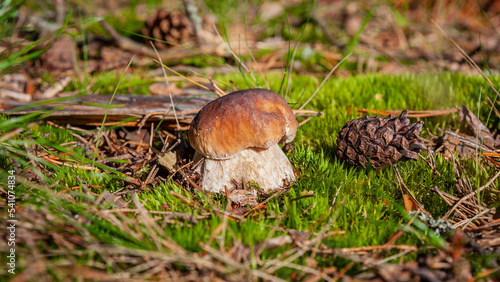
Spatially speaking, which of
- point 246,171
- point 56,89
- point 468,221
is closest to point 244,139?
point 246,171

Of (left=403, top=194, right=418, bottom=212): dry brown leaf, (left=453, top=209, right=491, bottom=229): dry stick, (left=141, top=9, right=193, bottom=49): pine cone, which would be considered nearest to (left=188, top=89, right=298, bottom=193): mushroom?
(left=403, top=194, right=418, bottom=212): dry brown leaf

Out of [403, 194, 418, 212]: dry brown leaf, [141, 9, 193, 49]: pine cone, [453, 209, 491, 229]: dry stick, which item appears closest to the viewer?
[453, 209, 491, 229]: dry stick

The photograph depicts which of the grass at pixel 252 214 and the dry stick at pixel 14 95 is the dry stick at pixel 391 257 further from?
the dry stick at pixel 14 95

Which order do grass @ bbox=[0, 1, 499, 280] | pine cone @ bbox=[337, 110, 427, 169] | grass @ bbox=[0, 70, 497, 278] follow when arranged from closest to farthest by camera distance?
1. grass @ bbox=[0, 1, 499, 280]
2. grass @ bbox=[0, 70, 497, 278]
3. pine cone @ bbox=[337, 110, 427, 169]

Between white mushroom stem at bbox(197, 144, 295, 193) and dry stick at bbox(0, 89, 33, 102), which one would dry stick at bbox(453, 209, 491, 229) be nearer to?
white mushroom stem at bbox(197, 144, 295, 193)

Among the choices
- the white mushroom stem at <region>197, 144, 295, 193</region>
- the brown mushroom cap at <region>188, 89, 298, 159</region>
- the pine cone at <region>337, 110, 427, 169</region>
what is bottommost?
the white mushroom stem at <region>197, 144, 295, 193</region>

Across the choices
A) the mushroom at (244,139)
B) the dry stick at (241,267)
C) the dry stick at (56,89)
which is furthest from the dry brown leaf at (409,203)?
the dry stick at (56,89)

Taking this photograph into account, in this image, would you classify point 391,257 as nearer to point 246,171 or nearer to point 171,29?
point 246,171

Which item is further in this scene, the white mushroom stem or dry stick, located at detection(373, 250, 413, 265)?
the white mushroom stem
